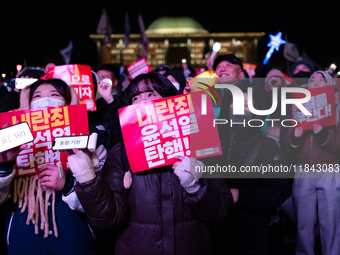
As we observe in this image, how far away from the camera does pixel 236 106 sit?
8.47ft

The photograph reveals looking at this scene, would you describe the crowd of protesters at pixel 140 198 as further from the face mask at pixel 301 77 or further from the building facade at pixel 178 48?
the building facade at pixel 178 48

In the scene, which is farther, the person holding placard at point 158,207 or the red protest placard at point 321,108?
the red protest placard at point 321,108

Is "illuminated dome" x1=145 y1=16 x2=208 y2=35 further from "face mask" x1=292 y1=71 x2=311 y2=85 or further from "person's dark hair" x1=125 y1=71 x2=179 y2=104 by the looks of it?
"person's dark hair" x1=125 y1=71 x2=179 y2=104

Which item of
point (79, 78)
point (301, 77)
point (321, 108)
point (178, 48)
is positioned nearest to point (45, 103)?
point (79, 78)

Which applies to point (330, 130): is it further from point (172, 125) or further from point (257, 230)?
point (172, 125)

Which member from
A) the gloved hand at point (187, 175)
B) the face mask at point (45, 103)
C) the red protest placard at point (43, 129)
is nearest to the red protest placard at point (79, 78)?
the face mask at point (45, 103)

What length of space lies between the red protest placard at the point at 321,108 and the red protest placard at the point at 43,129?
236cm

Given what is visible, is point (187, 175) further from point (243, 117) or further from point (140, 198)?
point (243, 117)

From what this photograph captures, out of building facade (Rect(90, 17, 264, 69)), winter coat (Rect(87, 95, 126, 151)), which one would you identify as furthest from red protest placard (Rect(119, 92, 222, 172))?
building facade (Rect(90, 17, 264, 69))

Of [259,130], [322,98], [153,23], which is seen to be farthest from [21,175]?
[153,23]

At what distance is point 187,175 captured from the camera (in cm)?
153

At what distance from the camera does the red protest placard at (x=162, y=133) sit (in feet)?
5.61

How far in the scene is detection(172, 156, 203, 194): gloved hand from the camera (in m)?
1.53

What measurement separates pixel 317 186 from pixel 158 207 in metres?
2.38
